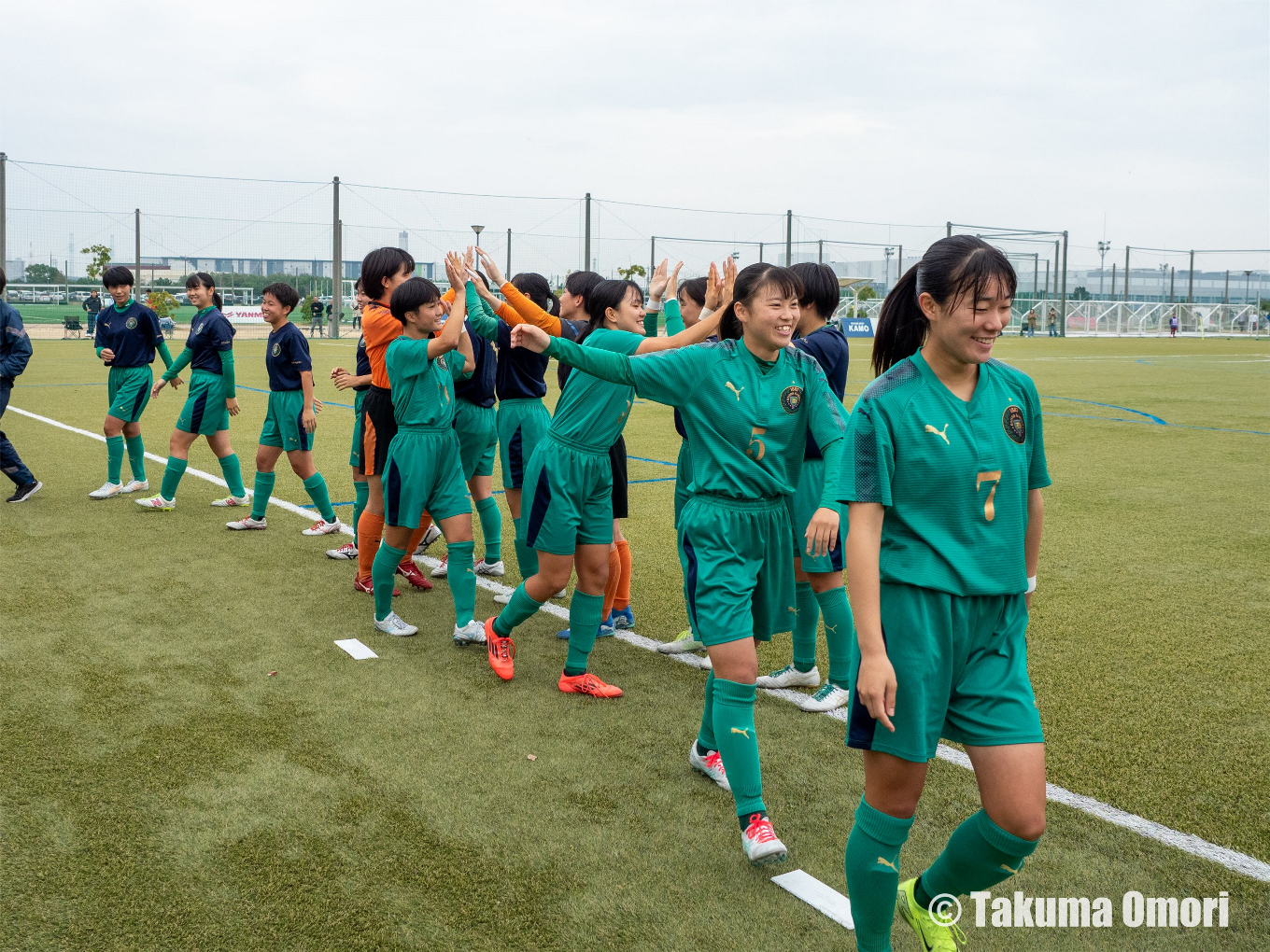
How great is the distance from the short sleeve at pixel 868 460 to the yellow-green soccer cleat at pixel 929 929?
102 centimetres

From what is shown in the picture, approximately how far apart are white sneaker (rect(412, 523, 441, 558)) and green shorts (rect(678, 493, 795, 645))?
387 cm

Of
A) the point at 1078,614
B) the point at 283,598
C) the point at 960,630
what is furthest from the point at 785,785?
the point at 283,598

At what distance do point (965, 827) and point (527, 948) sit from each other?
116 cm

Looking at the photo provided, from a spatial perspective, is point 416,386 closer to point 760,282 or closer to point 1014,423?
point 760,282

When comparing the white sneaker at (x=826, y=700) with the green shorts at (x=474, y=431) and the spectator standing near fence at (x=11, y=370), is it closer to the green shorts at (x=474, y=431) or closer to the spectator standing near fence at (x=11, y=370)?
the green shorts at (x=474, y=431)

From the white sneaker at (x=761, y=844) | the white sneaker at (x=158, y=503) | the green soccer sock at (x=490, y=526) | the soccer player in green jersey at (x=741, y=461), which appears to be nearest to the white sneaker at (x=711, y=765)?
the soccer player in green jersey at (x=741, y=461)

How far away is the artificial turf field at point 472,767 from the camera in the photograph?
2.77 m

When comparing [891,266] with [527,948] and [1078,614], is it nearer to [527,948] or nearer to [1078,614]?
[1078,614]

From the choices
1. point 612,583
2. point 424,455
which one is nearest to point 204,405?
point 424,455

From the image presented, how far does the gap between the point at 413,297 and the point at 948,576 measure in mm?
3290

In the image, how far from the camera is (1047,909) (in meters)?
2.82

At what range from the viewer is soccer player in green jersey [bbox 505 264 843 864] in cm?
314

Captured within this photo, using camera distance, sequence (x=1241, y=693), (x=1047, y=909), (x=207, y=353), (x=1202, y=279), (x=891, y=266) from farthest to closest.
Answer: (x=1202, y=279) → (x=891, y=266) → (x=207, y=353) → (x=1241, y=693) → (x=1047, y=909)

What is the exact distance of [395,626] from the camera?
5176 millimetres
